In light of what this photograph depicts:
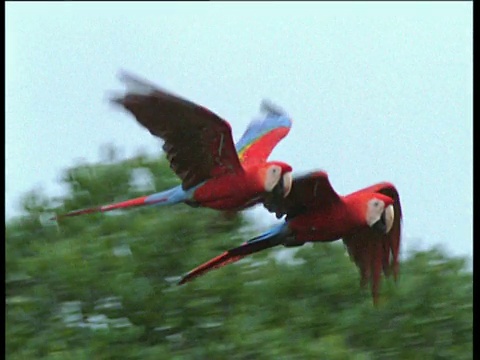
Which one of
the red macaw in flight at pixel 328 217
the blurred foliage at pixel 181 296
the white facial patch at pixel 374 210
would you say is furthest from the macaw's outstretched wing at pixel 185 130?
the blurred foliage at pixel 181 296

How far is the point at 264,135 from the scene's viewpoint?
80.1 inches

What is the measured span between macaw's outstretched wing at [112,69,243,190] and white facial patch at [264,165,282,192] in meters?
0.05

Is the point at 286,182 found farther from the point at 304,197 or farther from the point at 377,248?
the point at 377,248

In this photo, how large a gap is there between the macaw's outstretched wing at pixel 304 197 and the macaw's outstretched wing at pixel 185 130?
9cm

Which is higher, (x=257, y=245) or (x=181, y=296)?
(x=257, y=245)

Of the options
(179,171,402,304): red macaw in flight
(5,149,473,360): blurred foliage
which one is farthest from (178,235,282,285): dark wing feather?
(5,149,473,360): blurred foliage

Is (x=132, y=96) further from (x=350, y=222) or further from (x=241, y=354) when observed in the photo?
(x=241, y=354)

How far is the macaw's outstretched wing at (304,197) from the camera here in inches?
75.4

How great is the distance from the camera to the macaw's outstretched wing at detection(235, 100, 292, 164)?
202cm

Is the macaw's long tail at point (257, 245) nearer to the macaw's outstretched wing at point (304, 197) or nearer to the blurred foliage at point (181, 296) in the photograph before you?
the macaw's outstretched wing at point (304, 197)

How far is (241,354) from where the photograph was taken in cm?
227

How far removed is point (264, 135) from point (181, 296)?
18.0 inches

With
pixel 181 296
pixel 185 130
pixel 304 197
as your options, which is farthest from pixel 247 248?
pixel 181 296

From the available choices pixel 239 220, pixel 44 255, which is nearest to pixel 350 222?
pixel 239 220
